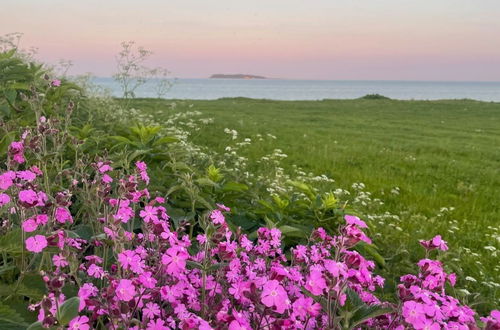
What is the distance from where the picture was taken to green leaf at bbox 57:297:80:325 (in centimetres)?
126

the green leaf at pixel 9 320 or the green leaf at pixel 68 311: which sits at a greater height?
the green leaf at pixel 68 311

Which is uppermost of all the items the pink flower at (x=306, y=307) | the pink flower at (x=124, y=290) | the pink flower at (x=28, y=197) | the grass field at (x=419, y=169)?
the pink flower at (x=28, y=197)

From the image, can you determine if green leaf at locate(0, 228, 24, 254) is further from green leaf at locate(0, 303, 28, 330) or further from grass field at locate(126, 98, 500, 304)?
grass field at locate(126, 98, 500, 304)

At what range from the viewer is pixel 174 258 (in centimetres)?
167

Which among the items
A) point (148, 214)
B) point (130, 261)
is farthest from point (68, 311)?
point (148, 214)

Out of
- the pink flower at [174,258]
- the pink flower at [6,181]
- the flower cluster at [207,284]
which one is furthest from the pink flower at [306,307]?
the pink flower at [6,181]

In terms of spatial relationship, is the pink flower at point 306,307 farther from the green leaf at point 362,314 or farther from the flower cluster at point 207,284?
the green leaf at point 362,314

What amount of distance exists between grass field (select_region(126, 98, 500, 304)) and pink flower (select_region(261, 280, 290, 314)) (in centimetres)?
207

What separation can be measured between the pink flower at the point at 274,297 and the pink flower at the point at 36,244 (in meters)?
0.71

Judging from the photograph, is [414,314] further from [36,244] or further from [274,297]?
[36,244]

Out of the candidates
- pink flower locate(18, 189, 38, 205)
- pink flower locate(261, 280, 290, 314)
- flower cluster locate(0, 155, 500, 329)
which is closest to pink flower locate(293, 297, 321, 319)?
flower cluster locate(0, 155, 500, 329)

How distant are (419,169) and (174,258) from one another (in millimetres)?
10449

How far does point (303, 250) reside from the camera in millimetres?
2303

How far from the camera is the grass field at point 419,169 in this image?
5.33 metres
